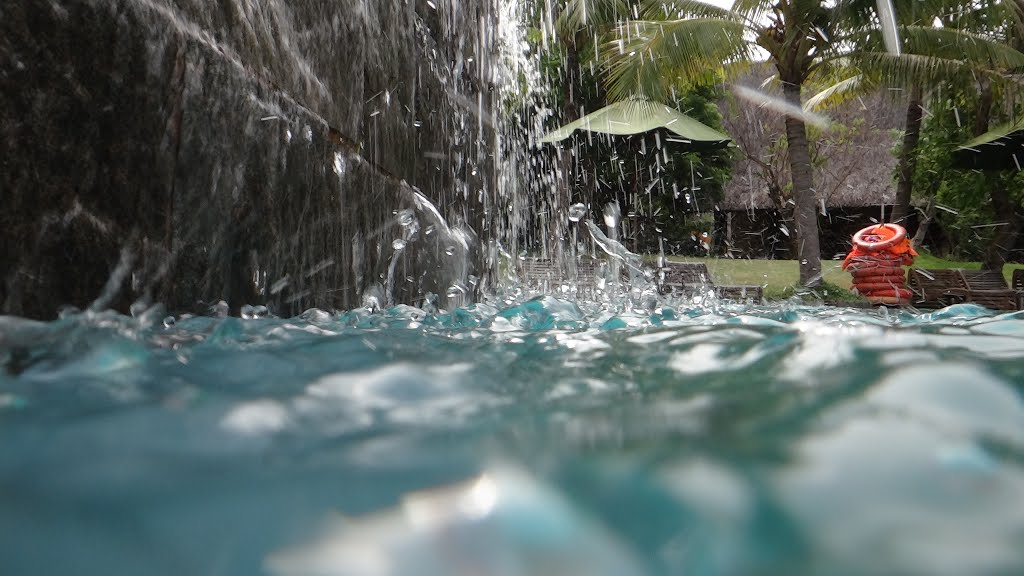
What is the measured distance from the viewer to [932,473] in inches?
23.4

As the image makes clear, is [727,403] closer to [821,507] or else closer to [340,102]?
[821,507]

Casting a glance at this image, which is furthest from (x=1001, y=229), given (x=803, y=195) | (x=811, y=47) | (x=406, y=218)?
(x=406, y=218)

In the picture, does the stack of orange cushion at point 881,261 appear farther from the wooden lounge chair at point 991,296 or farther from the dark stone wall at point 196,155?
the dark stone wall at point 196,155

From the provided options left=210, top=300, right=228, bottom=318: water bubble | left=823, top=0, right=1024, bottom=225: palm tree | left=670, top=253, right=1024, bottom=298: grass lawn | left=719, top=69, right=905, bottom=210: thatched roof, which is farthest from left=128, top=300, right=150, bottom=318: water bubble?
left=719, top=69, right=905, bottom=210: thatched roof

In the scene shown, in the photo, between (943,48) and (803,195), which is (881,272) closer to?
(803,195)

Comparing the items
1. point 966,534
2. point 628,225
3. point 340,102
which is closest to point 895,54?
point 628,225

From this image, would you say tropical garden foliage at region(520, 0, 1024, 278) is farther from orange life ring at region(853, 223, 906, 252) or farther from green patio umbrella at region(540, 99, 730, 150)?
orange life ring at region(853, 223, 906, 252)

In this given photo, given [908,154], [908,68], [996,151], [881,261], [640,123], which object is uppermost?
[908,68]

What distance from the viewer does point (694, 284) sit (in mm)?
13039

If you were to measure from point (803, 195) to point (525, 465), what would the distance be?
477 inches

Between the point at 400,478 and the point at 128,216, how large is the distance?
116 centimetres

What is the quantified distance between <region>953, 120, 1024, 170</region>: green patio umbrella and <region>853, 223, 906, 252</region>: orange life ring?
3.85 meters

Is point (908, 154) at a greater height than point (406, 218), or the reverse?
point (908, 154)

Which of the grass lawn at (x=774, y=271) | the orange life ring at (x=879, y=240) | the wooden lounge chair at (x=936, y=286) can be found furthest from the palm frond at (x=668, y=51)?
the wooden lounge chair at (x=936, y=286)
